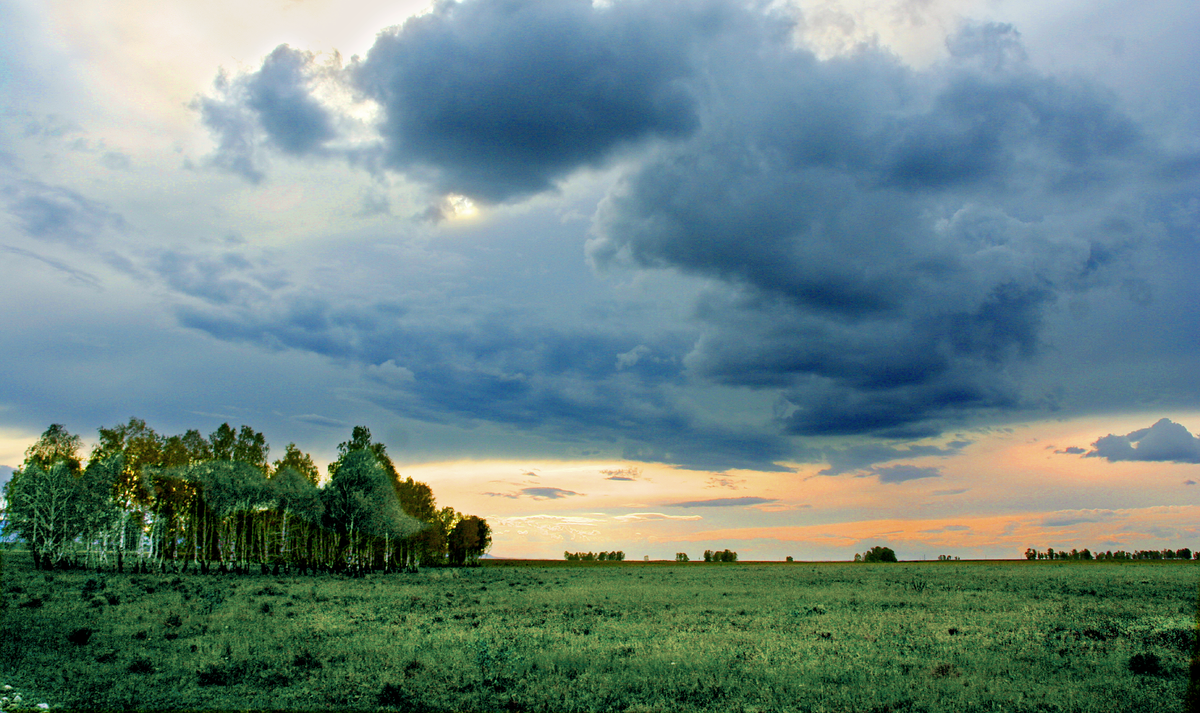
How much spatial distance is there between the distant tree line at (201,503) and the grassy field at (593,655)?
37682mm

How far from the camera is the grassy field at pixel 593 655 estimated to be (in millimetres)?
15953

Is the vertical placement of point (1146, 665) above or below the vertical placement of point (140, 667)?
below

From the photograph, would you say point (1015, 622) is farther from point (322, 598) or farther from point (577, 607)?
point (322, 598)

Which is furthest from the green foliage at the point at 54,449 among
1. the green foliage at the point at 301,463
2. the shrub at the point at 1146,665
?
the shrub at the point at 1146,665

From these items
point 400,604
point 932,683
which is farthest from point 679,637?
point 400,604

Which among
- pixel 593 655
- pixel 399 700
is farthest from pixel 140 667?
pixel 593 655

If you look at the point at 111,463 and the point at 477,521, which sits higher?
the point at 111,463

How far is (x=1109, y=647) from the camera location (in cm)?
2167

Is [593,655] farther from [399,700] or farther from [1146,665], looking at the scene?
[1146,665]

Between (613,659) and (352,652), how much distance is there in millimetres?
8925

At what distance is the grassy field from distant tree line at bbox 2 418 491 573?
3768cm

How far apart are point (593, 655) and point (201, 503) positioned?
69450 mm

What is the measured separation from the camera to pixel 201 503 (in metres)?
73.2

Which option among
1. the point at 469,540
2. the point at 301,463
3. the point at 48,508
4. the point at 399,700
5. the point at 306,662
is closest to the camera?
the point at 399,700
